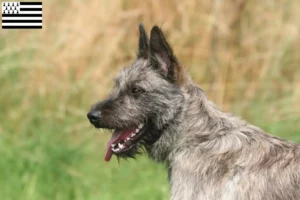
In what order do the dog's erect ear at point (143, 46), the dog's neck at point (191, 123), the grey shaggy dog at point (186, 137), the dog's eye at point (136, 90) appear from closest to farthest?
the grey shaggy dog at point (186, 137), the dog's neck at point (191, 123), the dog's eye at point (136, 90), the dog's erect ear at point (143, 46)

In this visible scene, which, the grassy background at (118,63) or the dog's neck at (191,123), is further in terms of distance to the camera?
the grassy background at (118,63)

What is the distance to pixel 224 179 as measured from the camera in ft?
23.6

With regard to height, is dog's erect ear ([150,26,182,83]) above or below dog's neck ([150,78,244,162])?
above

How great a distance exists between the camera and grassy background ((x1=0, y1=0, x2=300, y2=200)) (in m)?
11.3

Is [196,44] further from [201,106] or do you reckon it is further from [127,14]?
[201,106]

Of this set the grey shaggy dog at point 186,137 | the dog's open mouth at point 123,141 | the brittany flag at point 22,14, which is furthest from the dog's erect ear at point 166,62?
the brittany flag at point 22,14

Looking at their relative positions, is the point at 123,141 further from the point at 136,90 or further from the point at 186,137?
the point at 186,137

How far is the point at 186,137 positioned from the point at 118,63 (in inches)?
199

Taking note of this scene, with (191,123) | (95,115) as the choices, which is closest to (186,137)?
(191,123)

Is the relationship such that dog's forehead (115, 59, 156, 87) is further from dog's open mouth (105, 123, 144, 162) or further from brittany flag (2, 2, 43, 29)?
brittany flag (2, 2, 43, 29)

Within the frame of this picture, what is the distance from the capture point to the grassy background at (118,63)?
11.3m

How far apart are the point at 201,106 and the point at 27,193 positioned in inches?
117

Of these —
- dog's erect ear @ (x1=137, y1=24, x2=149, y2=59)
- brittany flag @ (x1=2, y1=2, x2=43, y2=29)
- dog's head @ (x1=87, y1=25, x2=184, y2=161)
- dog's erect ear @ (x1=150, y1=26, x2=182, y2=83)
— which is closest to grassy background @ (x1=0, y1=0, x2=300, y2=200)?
brittany flag @ (x1=2, y1=2, x2=43, y2=29)

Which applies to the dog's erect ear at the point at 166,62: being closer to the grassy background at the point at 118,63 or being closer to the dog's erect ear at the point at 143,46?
the dog's erect ear at the point at 143,46
